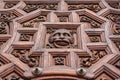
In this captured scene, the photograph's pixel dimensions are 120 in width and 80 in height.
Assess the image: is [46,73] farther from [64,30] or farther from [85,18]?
[85,18]

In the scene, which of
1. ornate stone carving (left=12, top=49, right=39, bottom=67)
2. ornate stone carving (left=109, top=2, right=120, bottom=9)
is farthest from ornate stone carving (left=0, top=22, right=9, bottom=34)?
ornate stone carving (left=109, top=2, right=120, bottom=9)

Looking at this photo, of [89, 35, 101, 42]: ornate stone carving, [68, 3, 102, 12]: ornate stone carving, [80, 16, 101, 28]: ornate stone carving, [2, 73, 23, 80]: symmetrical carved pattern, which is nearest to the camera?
[2, 73, 23, 80]: symmetrical carved pattern

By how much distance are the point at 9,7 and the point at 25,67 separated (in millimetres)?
997

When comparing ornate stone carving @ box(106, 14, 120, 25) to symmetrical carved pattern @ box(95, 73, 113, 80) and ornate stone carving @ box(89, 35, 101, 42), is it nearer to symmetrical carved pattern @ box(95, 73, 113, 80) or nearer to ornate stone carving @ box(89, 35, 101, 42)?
ornate stone carving @ box(89, 35, 101, 42)

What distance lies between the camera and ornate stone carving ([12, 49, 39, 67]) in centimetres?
268

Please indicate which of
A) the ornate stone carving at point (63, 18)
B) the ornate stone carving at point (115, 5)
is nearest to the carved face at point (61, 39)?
the ornate stone carving at point (63, 18)

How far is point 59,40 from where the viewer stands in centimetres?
284

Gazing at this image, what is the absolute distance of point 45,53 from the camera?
2.75 metres

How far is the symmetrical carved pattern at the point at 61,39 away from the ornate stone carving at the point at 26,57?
19 cm

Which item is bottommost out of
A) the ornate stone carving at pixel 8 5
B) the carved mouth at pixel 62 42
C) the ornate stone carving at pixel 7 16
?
the carved mouth at pixel 62 42

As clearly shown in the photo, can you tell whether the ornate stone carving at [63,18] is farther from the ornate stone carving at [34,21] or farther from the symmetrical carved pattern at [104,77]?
the symmetrical carved pattern at [104,77]

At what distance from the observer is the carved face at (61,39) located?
2838mm

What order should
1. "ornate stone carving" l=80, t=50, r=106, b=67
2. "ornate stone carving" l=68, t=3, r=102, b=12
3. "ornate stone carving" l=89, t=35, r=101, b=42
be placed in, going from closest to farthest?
"ornate stone carving" l=80, t=50, r=106, b=67 < "ornate stone carving" l=89, t=35, r=101, b=42 < "ornate stone carving" l=68, t=3, r=102, b=12

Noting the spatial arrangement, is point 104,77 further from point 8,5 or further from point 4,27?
point 8,5
